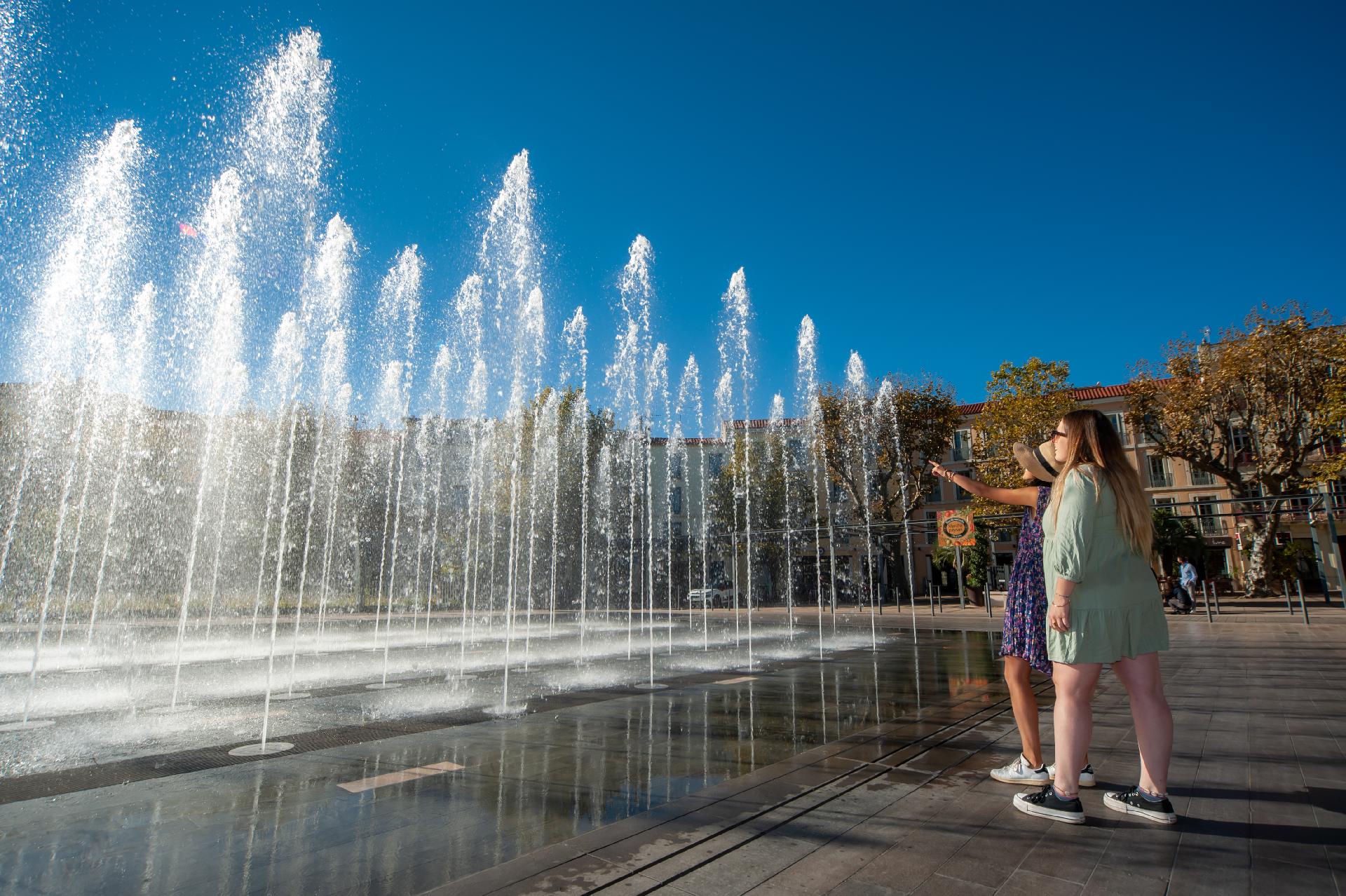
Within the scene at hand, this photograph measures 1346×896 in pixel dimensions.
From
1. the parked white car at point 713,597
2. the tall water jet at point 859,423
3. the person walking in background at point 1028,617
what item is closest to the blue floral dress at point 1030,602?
the person walking in background at point 1028,617

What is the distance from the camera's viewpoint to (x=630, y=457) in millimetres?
37250

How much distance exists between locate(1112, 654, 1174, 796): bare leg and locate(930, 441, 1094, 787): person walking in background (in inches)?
15.3

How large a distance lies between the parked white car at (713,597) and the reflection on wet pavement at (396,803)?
31556 mm

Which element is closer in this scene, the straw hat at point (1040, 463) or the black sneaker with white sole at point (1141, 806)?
the black sneaker with white sole at point (1141, 806)

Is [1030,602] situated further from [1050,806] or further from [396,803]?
[396,803]

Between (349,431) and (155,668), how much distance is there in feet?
61.1

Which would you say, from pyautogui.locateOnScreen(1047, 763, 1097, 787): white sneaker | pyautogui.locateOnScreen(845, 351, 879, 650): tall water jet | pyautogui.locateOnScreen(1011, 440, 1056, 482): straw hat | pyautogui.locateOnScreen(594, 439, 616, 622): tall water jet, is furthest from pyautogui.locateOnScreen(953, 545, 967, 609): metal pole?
pyautogui.locateOnScreen(594, 439, 616, 622): tall water jet

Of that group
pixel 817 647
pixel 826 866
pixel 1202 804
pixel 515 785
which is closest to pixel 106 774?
pixel 515 785

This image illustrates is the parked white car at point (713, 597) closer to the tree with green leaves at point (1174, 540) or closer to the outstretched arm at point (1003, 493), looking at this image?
the tree with green leaves at point (1174, 540)

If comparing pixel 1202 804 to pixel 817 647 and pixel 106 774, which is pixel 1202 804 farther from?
pixel 817 647

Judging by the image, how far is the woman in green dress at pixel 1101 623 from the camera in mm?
2898

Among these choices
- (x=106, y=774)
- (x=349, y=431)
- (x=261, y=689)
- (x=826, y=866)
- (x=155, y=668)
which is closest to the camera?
(x=826, y=866)

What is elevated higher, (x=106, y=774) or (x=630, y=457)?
(x=630, y=457)

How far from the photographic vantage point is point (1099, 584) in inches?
116
